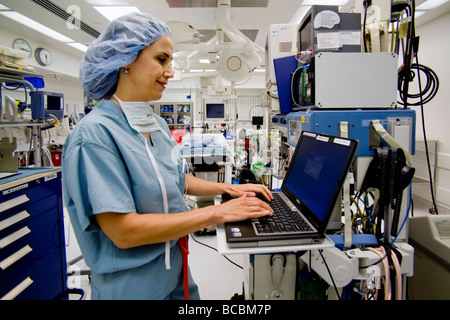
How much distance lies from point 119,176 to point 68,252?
98.1 inches

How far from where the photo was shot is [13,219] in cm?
142

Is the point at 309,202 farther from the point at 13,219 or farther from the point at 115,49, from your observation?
the point at 13,219

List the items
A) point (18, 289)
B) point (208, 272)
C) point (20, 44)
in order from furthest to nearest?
point (20, 44)
point (208, 272)
point (18, 289)

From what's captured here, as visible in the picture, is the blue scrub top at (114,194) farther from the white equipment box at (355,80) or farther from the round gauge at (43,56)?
the round gauge at (43,56)

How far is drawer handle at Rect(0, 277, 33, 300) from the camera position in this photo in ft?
4.36

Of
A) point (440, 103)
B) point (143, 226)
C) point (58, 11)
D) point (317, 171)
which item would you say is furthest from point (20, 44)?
point (440, 103)

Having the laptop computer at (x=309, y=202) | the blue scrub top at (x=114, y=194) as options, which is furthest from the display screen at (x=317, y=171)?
the blue scrub top at (x=114, y=194)

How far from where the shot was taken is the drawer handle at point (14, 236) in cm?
135

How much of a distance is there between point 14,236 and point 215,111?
13.4ft

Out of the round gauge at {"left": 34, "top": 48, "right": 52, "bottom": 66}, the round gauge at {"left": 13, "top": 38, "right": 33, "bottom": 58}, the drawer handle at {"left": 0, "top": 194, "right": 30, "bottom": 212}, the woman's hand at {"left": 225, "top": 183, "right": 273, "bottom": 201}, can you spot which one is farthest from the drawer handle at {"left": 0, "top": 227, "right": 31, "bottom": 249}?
the round gauge at {"left": 34, "top": 48, "right": 52, "bottom": 66}

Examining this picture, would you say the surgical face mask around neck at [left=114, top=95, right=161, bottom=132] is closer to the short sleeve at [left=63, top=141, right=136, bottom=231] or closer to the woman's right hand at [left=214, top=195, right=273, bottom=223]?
the short sleeve at [left=63, top=141, right=136, bottom=231]

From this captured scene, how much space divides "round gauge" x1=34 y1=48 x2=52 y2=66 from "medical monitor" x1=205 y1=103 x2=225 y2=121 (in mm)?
3446

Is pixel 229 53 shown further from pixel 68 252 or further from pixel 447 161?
pixel 447 161

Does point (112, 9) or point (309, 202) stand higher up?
point (112, 9)
